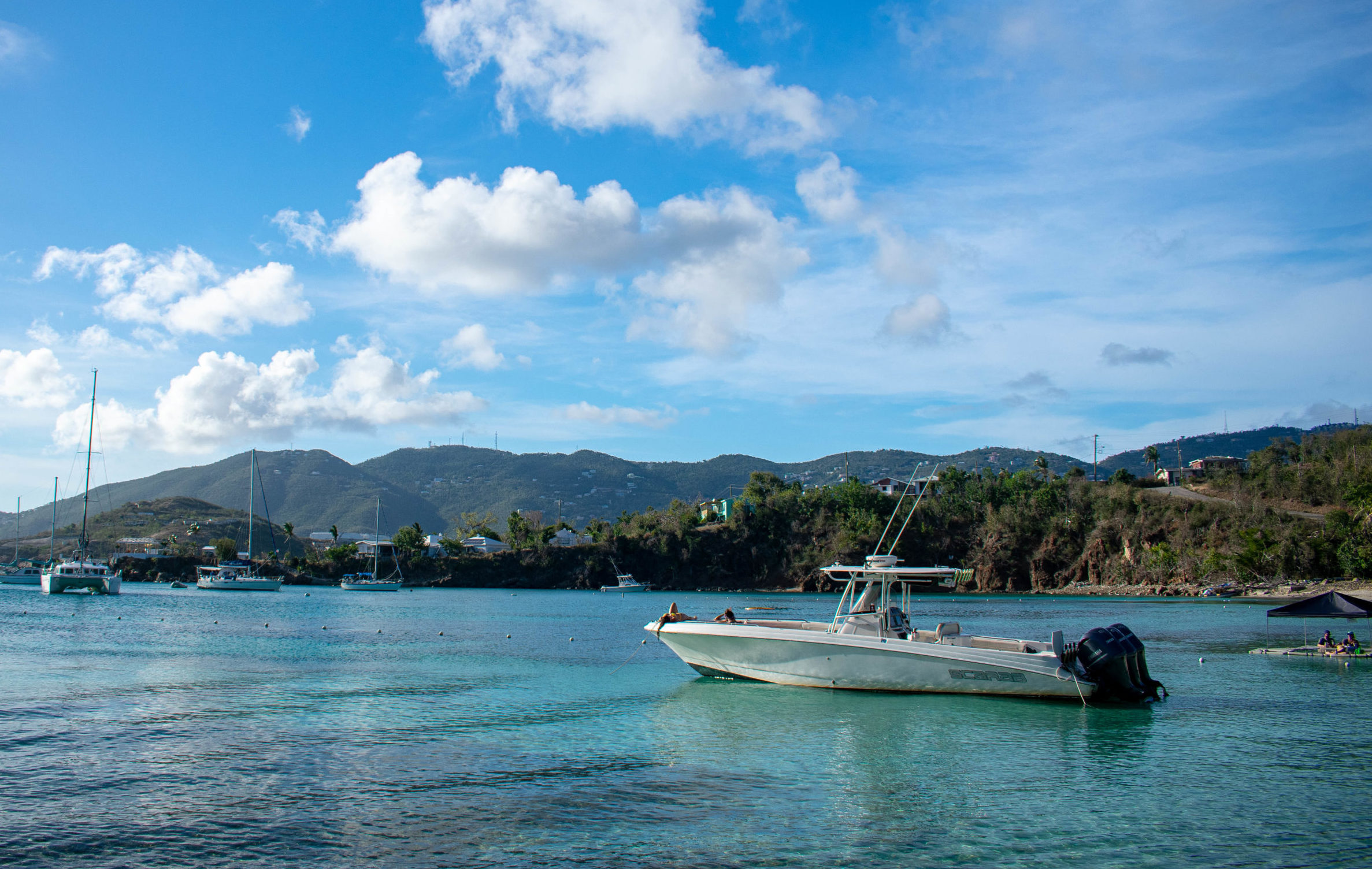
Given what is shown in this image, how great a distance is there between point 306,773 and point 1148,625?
48.1m

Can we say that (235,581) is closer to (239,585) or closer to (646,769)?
(239,585)

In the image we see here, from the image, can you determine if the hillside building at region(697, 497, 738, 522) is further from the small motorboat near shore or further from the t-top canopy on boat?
the small motorboat near shore

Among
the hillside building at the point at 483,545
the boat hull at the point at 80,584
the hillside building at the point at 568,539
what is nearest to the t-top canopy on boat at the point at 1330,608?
the boat hull at the point at 80,584

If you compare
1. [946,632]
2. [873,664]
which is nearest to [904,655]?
[873,664]

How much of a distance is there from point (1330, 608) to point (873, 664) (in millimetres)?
16047

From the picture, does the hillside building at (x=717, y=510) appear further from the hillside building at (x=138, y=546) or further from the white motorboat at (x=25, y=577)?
the white motorboat at (x=25, y=577)

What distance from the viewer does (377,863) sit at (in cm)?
969

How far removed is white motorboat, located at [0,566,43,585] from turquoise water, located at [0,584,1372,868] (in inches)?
3182

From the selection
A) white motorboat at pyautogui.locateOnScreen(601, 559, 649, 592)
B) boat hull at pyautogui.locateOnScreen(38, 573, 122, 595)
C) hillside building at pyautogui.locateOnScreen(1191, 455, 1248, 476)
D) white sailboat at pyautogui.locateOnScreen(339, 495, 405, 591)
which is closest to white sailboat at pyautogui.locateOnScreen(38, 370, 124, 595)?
boat hull at pyautogui.locateOnScreen(38, 573, 122, 595)

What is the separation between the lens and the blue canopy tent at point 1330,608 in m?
26.3

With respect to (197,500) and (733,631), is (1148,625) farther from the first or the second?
(197,500)

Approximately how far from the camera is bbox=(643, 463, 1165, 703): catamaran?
66.2 feet

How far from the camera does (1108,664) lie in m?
20.1

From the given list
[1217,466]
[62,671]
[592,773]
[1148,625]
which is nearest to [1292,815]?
[592,773]
